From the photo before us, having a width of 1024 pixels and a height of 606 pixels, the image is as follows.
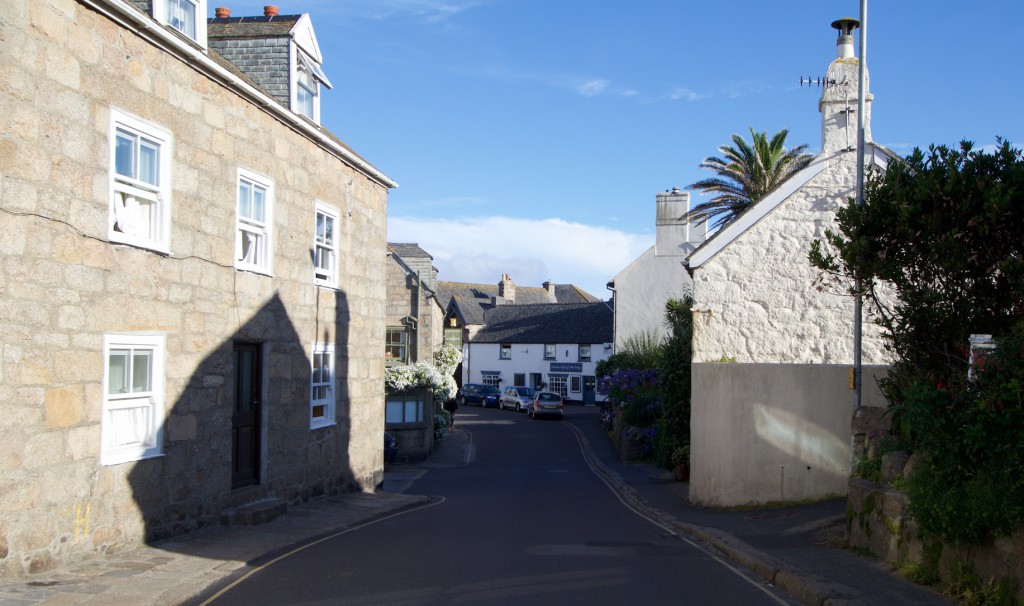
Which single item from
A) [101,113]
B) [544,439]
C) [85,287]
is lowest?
[544,439]

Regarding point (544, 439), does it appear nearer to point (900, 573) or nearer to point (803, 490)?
point (803, 490)

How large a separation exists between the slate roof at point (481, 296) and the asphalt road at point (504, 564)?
53953 mm

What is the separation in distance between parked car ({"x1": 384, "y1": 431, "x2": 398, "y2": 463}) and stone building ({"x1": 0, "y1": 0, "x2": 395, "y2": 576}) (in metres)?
13.5

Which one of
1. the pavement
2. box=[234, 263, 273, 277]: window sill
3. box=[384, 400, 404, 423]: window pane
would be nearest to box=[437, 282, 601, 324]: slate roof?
box=[384, 400, 404, 423]: window pane

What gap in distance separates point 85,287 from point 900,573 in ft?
29.7

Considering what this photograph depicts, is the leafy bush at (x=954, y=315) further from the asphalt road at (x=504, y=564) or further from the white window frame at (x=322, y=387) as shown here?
the white window frame at (x=322, y=387)

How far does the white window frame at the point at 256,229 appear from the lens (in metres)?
13.2

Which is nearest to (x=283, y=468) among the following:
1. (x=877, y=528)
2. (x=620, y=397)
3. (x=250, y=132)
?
(x=250, y=132)

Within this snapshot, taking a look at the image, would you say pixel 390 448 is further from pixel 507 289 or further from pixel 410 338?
pixel 507 289

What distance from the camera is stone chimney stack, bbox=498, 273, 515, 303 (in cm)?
8519

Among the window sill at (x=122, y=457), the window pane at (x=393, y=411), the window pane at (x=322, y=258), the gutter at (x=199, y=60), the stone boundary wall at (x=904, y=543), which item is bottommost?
the window pane at (x=393, y=411)

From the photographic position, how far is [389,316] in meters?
38.9

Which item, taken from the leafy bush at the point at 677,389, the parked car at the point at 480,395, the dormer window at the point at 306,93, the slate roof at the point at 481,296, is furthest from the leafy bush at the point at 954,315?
the slate roof at the point at 481,296

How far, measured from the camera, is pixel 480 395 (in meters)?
65.1
